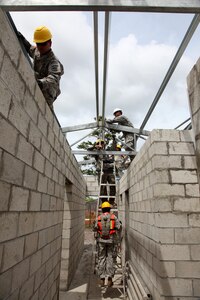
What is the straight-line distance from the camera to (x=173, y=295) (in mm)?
2707

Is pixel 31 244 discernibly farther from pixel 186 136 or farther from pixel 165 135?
pixel 186 136

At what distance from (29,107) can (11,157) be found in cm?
59

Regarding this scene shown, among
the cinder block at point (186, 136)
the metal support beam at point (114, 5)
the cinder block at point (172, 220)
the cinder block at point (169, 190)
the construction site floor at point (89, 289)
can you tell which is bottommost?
the construction site floor at point (89, 289)

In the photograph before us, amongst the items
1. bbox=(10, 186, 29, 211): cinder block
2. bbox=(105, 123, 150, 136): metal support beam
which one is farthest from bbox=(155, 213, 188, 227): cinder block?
bbox=(105, 123, 150, 136): metal support beam

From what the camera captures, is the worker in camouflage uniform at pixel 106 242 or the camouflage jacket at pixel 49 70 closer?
the camouflage jacket at pixel 49 70

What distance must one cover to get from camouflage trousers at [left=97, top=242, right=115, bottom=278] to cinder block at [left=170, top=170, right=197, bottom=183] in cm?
323

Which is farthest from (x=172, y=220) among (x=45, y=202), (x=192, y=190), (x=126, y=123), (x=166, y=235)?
(x=126, y=123)

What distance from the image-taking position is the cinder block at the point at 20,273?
1707 millimetres

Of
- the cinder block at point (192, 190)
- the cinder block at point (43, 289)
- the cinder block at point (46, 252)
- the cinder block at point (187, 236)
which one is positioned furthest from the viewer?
the cinder block at point (192, 190)

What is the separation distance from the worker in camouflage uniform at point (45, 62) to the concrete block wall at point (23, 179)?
0.82 feet

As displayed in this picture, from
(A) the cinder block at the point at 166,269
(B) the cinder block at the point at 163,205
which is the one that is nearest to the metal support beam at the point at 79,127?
(B) the cinder block at the point at 163,205

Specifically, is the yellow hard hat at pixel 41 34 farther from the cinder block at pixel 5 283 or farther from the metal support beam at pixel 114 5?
the cinder block at pixel 5 283

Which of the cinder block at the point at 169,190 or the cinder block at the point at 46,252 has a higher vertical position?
the cinder block at the point at 169,190

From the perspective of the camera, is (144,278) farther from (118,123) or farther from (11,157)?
(118,123)
